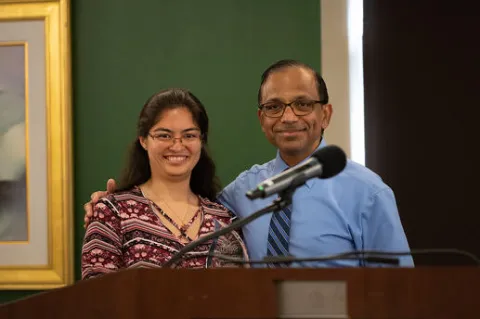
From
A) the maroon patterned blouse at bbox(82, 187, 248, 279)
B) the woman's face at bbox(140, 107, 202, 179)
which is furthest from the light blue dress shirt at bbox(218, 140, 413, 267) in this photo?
the woman's face at bbox(140, 107, 202, 179)

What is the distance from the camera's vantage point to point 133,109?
8.86 ft

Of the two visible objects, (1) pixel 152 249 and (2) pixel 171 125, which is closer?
(1) pixel 152 249

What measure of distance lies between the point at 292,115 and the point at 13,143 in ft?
4.46

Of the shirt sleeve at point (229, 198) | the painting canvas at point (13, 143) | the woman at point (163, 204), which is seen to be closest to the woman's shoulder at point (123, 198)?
the woman at point (163, 204)

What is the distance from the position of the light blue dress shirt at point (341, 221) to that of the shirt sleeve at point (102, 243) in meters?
0.38

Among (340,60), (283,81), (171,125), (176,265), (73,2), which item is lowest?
(176,265)

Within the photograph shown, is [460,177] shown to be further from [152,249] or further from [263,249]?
[152,249]

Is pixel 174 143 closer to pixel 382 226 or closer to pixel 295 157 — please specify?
pixel 295 157

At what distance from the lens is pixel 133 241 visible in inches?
69.7

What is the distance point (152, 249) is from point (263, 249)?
31 cm

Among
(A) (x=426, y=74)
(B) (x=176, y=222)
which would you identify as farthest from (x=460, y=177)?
(B) (x=176, y=222)

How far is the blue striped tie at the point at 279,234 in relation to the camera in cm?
181

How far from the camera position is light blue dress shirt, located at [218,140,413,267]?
5.87 feet

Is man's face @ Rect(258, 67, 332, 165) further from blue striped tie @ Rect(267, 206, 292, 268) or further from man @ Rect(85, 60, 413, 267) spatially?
blue striped tie @ Rect(267, 206, 292, 268)
